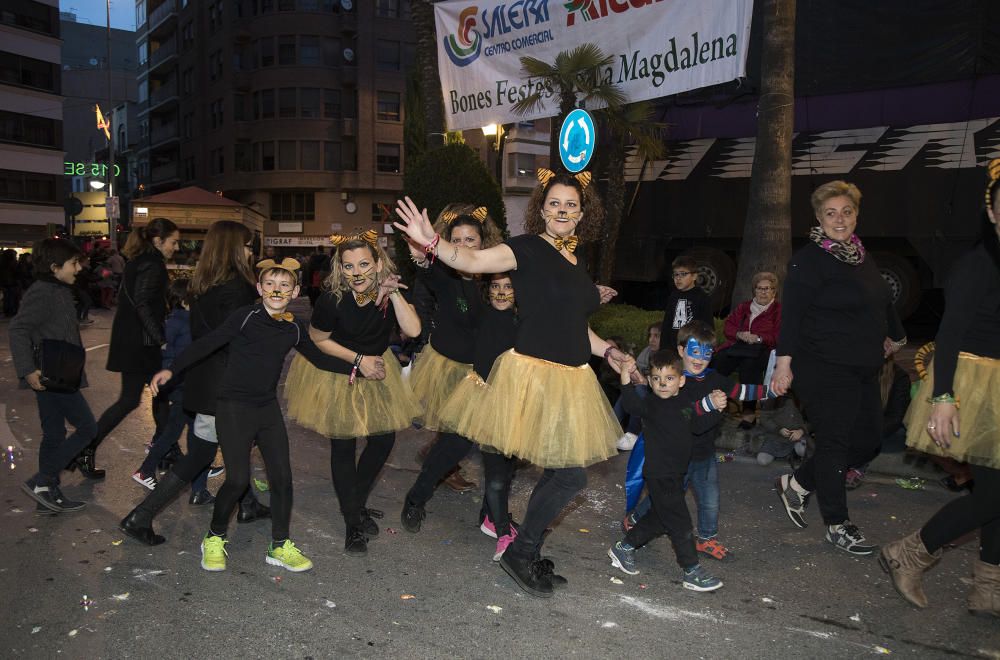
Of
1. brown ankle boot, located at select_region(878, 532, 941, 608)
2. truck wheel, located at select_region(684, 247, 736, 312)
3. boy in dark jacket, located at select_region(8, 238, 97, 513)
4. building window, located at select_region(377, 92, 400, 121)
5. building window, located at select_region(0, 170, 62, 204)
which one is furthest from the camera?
building window, located at select_region(377, 92, 400, 121)

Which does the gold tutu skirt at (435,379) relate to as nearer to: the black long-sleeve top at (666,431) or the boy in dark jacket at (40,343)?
the black long-sleeve top at (666,431)

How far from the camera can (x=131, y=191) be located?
247 feet

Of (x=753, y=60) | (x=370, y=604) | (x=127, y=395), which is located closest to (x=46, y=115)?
(x=753, y=60)

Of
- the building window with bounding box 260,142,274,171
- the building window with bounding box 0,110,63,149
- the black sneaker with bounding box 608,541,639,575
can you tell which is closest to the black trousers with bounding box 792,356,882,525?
the black sneaker with bounding box 608,541,639,575

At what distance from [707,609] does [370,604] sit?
171cm

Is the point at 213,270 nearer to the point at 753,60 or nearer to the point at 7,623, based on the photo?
the point at 7,623

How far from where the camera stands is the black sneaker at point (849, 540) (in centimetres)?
494

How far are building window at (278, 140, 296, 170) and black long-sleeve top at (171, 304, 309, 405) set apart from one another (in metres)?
48.0

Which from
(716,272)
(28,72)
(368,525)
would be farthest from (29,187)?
(368,525)

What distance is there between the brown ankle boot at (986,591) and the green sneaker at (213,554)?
12.9 feet

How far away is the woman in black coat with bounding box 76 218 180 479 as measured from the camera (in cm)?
620

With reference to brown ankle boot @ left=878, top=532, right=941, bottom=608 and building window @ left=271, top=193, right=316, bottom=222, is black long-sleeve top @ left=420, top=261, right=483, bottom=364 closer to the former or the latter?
brown ankle boot @ left=878, top=532, right=941, bottom=608

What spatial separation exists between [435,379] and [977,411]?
3.28 m

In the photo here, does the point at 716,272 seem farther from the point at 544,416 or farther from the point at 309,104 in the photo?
the point at 309,104
